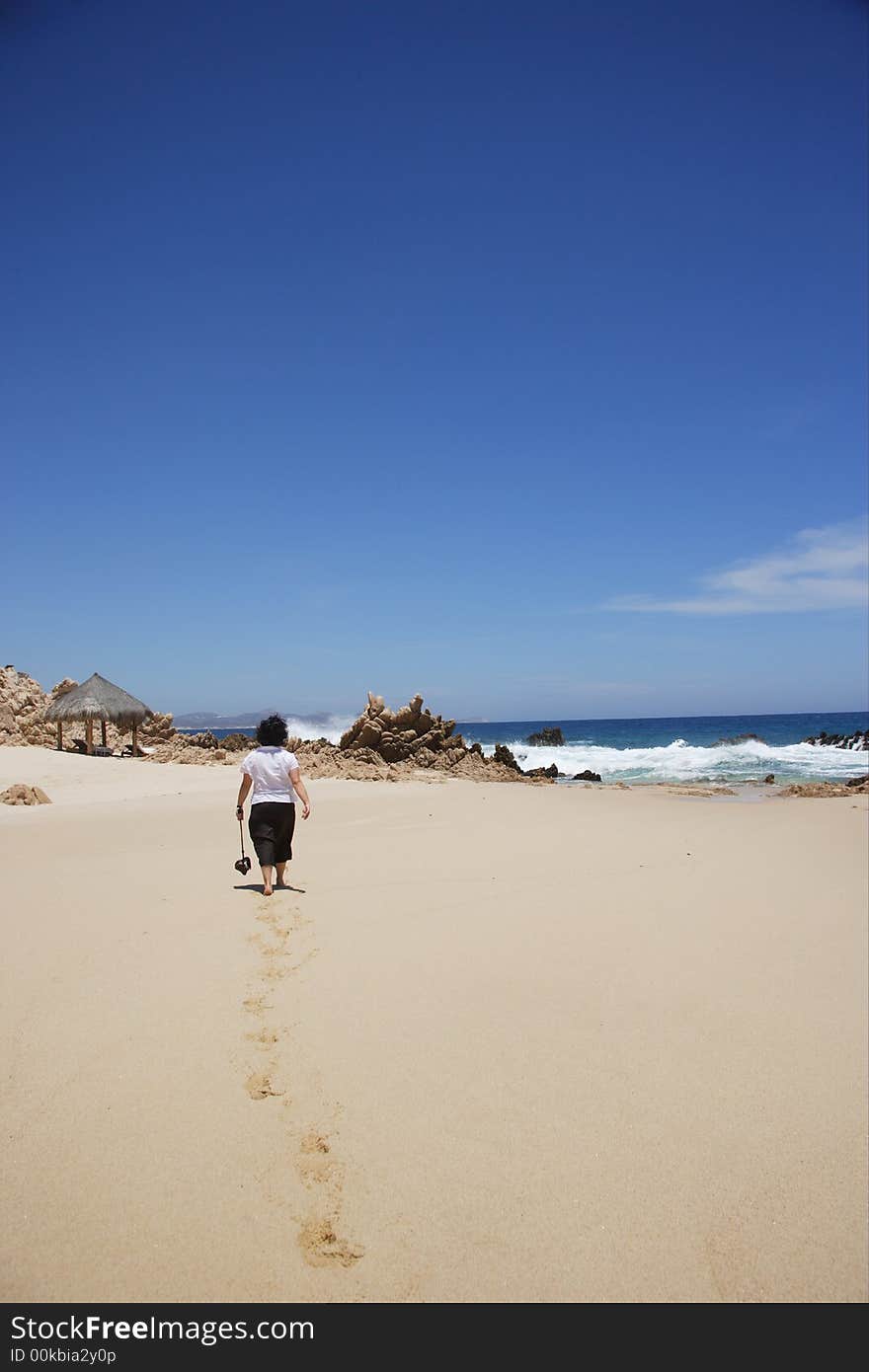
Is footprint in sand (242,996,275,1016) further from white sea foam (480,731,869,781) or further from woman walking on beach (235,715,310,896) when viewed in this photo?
white sea foam (480,731,869,781)

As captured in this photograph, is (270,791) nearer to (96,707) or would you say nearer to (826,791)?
(826,791)

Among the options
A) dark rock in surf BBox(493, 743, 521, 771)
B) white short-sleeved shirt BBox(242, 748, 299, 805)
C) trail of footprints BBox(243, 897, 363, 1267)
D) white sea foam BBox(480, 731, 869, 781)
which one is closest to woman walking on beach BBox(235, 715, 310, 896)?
white short-sleeved shirt BBox(242, 748, 299, 805)

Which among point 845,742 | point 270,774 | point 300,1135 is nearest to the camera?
point 300,1135

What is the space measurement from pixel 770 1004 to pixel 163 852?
448 cm

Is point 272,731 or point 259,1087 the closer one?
point 259,1087

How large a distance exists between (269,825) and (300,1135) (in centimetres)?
222

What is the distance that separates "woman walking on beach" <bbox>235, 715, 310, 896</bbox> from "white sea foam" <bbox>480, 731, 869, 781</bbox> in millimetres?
20137

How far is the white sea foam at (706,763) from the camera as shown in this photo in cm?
2600

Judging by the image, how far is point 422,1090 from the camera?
3.04 m

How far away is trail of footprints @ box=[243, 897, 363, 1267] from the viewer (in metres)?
2.29

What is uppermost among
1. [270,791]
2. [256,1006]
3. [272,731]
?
[272,731]

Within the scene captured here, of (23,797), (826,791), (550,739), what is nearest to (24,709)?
(23,797)
